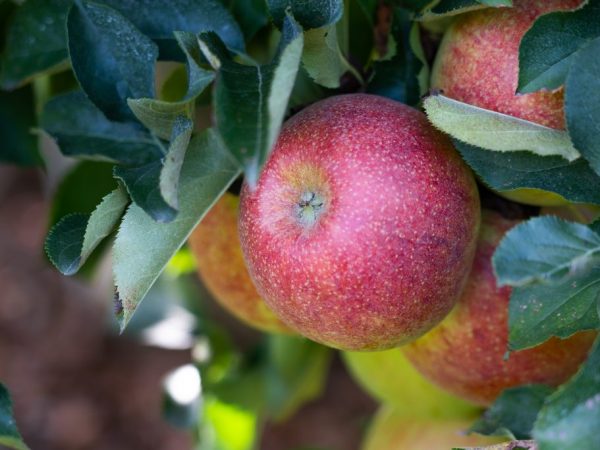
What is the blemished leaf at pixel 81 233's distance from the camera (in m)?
0.63

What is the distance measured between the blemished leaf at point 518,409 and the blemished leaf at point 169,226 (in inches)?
12.2

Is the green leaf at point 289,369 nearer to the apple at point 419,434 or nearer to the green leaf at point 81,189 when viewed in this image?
the apple at point 419,434

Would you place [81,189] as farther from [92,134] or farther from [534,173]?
[534,173]

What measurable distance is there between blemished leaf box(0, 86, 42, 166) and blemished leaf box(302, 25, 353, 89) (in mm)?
482

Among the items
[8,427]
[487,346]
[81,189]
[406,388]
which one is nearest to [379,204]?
[487,346]

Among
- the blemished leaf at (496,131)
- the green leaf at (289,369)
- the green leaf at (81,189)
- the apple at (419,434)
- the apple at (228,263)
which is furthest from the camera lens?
the green leaf at (289,369)

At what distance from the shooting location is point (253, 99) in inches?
22.1

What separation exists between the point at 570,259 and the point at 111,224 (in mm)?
335

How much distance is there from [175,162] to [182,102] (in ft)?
0.19

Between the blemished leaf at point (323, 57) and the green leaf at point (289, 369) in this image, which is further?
the green leaf at point (289, 369)

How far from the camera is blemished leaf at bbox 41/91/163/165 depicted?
761 millimetres

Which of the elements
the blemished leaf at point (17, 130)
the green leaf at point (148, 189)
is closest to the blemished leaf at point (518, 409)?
the green leaf at point (148, 189)

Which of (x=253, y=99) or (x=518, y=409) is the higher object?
(x=253, y=99)

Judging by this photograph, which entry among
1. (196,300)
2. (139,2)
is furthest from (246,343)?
(139,2)
